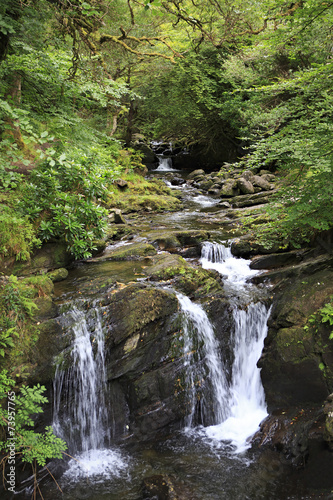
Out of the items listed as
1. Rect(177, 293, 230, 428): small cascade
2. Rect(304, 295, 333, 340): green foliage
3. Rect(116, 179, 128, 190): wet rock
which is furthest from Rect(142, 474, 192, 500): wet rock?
Rect(116, 179, 128, 190): wet rock

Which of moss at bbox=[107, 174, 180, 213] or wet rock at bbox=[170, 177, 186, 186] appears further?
wet rock at bbox=[170, 177, 186, 186]

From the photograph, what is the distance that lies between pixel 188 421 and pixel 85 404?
186 centimetres

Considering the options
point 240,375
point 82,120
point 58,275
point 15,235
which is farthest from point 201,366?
point 82,120

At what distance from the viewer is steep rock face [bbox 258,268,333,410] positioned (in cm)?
520

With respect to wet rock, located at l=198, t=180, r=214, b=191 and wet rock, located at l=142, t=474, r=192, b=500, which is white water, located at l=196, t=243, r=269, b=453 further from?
wet rock, located at l=198, t=180, r=214, b=191

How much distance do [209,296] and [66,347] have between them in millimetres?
3042

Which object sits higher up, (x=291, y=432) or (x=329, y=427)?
(x=329, y=427)

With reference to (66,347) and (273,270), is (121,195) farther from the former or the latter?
(66,347)

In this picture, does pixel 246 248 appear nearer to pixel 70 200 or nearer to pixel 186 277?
pixel 186 277

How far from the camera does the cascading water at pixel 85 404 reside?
502cm

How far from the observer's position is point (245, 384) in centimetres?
614

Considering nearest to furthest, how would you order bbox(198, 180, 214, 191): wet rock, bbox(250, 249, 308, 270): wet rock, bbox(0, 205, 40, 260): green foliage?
bbox(0, 205, 40, 260): green foliage → bbox(250, 249, 308, 270): wet rock → bbox(198, 180, 214, 191): wet rock

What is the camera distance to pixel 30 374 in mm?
4801

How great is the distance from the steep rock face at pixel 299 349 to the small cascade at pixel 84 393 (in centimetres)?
297
